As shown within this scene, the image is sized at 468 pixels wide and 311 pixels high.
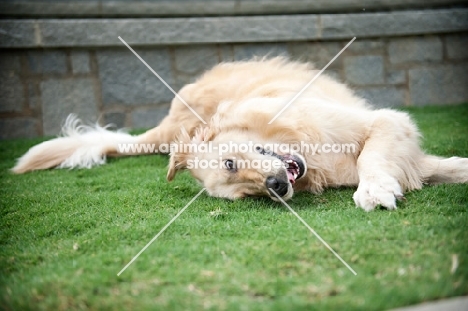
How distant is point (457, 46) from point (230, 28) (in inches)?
108

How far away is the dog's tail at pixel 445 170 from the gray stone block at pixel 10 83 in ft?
14.3

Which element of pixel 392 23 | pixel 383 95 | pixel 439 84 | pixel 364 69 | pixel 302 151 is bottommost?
pixel 383 95

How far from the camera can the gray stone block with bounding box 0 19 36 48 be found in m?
5.62

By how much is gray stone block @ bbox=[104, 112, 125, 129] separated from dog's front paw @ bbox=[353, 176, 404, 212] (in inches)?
146

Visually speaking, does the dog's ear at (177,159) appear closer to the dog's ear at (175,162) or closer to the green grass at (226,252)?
the dog's ear at (175,162)

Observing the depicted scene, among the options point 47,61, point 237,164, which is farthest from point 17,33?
point 237,164

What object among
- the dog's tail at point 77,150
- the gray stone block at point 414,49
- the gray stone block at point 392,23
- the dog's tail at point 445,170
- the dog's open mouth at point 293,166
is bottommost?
the dog's tail at point 77,150

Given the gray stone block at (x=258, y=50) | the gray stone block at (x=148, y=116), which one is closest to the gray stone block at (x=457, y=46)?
the gray stone block at (x=258, y=50)

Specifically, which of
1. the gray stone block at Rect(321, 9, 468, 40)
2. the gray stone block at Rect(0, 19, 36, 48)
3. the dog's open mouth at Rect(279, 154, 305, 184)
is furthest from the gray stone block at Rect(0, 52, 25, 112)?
the dog's open mouth at Rect(279, 154, 305, 184)

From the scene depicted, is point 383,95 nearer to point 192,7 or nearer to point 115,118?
point 192,7

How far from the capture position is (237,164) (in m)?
3.41

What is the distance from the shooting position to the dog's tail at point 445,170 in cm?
343

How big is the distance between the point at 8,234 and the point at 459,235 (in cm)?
245

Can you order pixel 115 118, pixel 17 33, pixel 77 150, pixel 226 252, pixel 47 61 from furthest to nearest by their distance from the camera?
pixel 115 118 → pixel 47 61 → pixel 17 33 → pixel 77 150 → pixel 226 252
